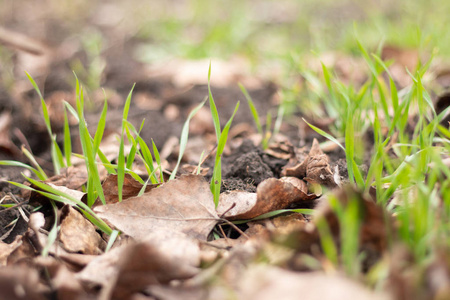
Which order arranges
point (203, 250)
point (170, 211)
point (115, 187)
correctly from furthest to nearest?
point (115, 187) < point (170, 211) < point (203, 250)

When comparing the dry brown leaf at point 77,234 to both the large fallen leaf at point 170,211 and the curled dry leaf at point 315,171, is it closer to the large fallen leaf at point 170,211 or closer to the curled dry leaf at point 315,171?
the large fallen leaf at point 170,211

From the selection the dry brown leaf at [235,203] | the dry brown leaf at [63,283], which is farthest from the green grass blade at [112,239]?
the dry brown leaf at [235,203]

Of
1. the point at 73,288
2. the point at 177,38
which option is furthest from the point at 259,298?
the point at 177,38

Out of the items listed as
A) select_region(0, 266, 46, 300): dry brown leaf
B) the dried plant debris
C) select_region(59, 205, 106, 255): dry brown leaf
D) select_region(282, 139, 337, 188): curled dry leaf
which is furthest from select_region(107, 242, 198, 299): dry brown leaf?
select_region(282, 139, 337, 188): curled dry leaf

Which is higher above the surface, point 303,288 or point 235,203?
point 303,288

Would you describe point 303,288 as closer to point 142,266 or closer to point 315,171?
point 142,266

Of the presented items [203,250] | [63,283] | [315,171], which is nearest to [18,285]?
[63,283]

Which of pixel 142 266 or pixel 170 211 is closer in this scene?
pixel 142 266

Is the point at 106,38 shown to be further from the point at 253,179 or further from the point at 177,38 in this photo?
the point at 253,179
